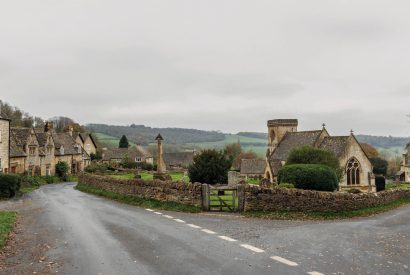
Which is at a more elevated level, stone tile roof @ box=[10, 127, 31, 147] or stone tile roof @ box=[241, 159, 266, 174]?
stone tile roof @ box=[10, 127, 31, 147]

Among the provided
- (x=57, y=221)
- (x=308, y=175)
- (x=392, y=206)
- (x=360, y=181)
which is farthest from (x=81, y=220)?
(x=360, y=181)

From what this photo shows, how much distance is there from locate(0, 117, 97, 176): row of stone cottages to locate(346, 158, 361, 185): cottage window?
129 feet

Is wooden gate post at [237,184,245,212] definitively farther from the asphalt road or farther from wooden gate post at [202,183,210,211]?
wooden gate post at [202,183,210,211]

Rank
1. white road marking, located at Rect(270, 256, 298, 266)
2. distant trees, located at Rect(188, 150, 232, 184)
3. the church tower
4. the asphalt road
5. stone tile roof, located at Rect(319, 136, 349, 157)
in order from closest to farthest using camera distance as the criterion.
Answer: the asphalt road → white road marking, located at Rect(270, 256, 298, 266) → distant trees, located at Rect(188, 150, 232, 184) → stone tile roof, located at Rect(319, 136, 349, 157) → the church tower

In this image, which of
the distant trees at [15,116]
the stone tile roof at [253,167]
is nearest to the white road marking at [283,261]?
the stone tile roof at [253,167]

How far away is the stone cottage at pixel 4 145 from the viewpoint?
42656mm

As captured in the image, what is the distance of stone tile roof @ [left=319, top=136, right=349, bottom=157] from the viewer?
158ft

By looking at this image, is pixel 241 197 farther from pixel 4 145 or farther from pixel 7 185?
pixel 4 145

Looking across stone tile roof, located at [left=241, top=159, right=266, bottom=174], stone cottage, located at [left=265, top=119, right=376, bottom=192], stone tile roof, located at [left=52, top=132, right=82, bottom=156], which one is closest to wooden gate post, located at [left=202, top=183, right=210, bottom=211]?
stone cottage, located at [left=265, top=119, right=376, bottom=192]

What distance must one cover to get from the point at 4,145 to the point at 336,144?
3870 cm

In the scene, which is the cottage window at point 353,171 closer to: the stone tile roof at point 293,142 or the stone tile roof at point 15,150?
the stone tile roof at point 293,142

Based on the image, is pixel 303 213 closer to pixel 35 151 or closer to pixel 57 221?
pixel 57 221

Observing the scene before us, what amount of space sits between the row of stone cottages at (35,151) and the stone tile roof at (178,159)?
1044 inches

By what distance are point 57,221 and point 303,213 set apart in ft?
40.2
